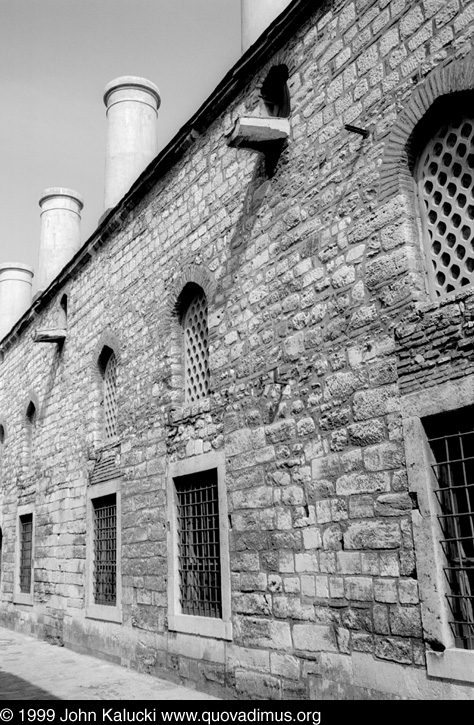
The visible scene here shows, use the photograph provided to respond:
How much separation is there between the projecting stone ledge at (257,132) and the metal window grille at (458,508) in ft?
8.76

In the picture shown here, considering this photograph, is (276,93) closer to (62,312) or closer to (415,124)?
(415,124)

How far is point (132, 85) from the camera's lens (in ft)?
34.1

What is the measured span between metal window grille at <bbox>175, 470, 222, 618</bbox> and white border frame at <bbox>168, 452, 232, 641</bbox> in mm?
56

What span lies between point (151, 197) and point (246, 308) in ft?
8.50

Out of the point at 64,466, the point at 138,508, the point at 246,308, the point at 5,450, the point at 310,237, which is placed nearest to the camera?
the point at 310,237

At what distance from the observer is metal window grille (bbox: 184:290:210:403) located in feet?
22.2

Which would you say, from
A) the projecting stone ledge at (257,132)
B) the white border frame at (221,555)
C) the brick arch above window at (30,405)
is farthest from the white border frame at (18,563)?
the projecting stone ledge at (257,132)

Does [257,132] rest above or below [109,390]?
above

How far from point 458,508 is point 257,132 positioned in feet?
10.3

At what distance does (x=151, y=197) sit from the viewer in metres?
7.77

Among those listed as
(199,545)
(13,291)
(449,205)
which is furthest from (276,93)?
(13,291)
